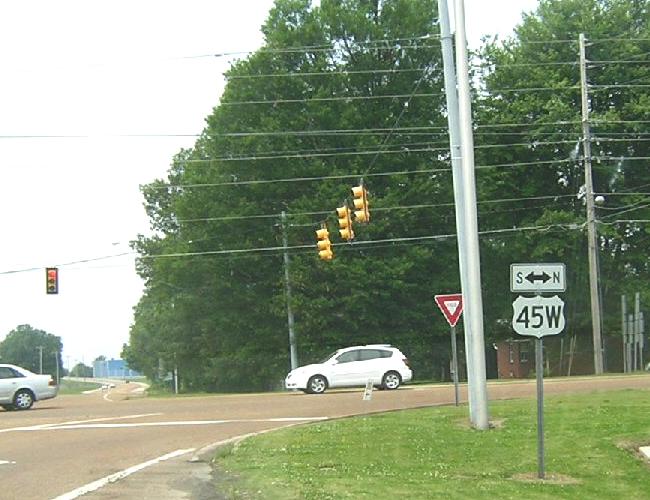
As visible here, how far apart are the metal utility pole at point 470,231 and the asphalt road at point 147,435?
15.9 ft

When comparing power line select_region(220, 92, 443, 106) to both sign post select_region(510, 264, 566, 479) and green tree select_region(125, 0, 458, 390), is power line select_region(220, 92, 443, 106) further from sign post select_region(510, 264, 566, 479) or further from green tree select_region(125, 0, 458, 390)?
sign post select_region(510, 264, 566, 479)

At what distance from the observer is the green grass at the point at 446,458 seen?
11.5 m

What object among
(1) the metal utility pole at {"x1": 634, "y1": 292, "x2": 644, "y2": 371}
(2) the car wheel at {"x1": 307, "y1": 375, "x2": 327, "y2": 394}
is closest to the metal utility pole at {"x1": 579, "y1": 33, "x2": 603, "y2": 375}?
(1) the metal utility pole at {"x1": 634, "y1": 292, "x2": 644, "y2": 371}

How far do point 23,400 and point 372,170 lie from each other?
2150cm

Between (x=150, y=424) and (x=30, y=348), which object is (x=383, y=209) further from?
(x=30, y=348)

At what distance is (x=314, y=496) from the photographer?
1082 centimetres

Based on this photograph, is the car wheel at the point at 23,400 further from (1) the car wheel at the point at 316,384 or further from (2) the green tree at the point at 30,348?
(2) the green tree at the point at 30,348

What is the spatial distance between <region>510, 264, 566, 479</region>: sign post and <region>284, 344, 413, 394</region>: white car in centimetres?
1935

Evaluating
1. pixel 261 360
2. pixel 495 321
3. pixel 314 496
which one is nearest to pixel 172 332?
pixel 261 360

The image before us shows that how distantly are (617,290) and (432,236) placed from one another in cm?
1043

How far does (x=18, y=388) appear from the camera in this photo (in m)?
30.8

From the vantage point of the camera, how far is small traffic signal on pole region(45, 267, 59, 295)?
36.1m

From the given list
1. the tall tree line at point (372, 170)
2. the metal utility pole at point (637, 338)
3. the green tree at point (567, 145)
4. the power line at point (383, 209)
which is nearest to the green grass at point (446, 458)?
the metal utility pole at point (637, 338)

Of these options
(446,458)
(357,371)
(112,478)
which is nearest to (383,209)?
(357,371)
